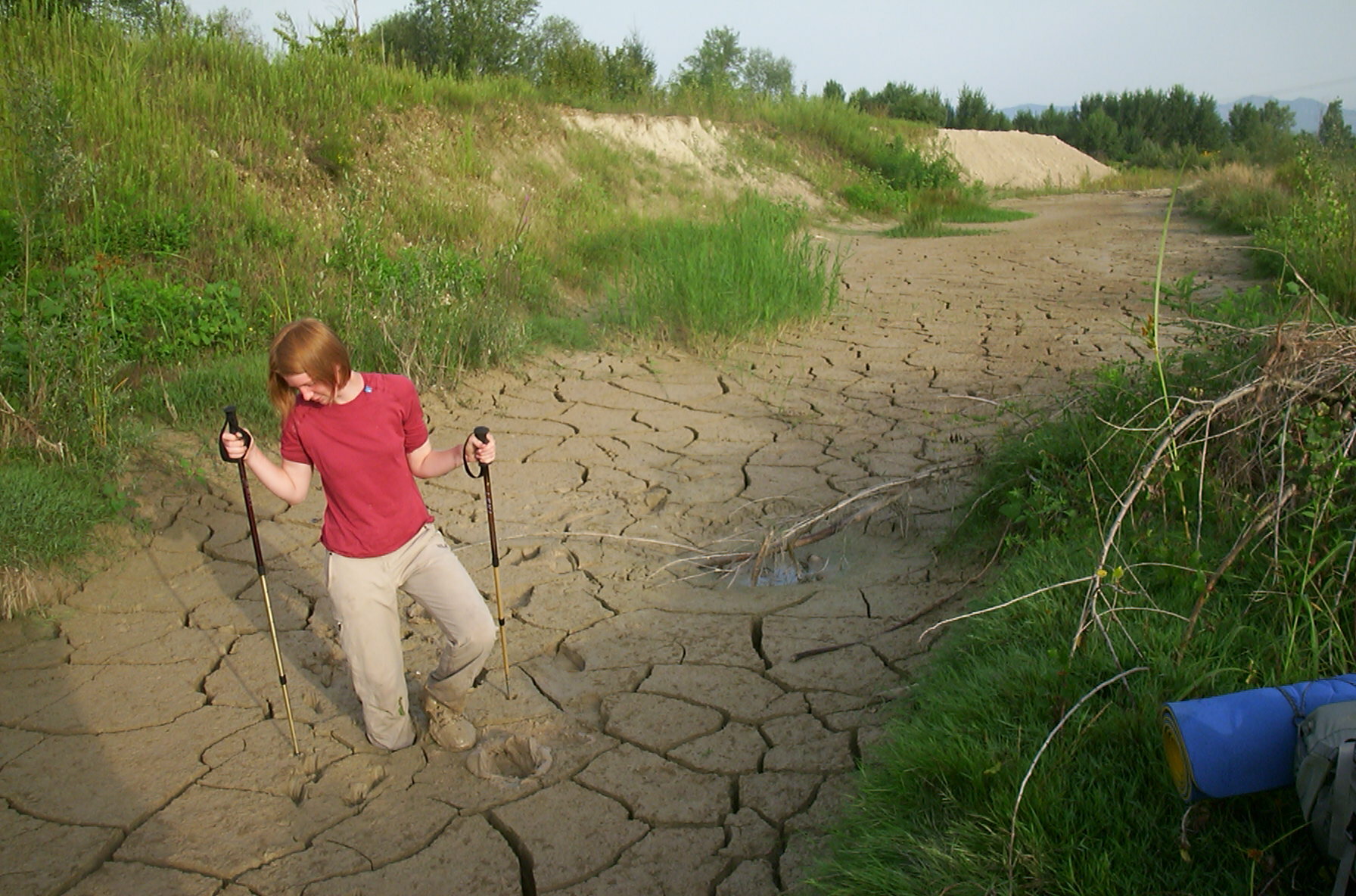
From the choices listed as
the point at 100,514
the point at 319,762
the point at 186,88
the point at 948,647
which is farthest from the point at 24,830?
the point at 186,88

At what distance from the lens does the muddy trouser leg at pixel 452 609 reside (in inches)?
116

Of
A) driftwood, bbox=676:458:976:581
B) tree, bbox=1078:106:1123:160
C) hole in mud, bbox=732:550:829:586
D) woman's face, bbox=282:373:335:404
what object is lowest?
hole in mud, bbox=732:550:829:586

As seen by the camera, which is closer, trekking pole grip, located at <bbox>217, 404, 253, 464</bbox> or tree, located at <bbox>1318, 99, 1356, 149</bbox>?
trekking pole grip, located at <bbox>217, 404, 253, 464</bbox>

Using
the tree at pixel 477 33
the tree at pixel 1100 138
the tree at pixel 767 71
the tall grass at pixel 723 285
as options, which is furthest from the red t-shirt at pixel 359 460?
the tree at pixel 767 71

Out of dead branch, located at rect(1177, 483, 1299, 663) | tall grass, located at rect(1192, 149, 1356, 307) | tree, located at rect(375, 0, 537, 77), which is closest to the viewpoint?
dead branch, located at rect(1177, 483, 1299, 663)

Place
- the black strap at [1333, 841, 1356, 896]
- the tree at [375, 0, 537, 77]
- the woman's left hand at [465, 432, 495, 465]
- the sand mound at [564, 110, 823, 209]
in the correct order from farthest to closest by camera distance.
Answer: the tree at [375, 0, 537, 77] < the sand mound at [564, 110, 823, 209] < the woman's left hand at [465, 432, 495, 465] < the black strap at [1333, 841, 1356, 896]

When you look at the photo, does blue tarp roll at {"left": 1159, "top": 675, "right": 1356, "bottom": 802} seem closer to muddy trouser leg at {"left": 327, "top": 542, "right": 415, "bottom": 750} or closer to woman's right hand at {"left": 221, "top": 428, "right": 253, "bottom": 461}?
muddy trouser leg at {"left": 327, "top": 542, "right": 415, "bottom": 750}

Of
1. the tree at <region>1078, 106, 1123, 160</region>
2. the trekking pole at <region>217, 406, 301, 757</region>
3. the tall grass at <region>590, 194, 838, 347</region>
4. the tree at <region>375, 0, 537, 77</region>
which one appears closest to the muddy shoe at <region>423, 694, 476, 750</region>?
the trekking pole at <region>217, 406, 301, 757</region>

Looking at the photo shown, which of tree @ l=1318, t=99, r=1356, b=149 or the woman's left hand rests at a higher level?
tree @ l=1318, t=99, r=1356, b=149

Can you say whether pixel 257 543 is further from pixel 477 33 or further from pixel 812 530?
pixel 477 33

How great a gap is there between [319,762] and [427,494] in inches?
80.2

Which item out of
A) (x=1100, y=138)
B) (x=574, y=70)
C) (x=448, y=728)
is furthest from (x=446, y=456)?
(x=1100, y=138)

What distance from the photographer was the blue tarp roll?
181 centimetres

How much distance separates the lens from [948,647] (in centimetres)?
300
